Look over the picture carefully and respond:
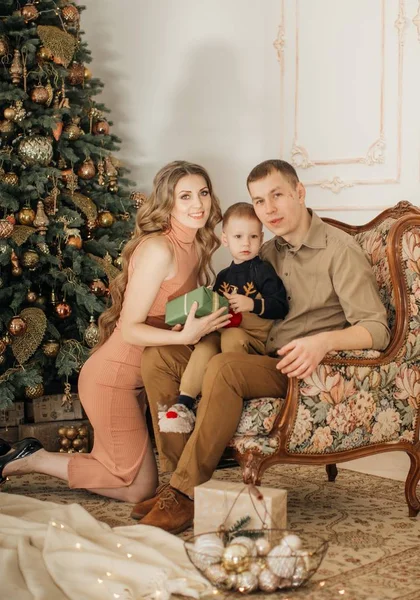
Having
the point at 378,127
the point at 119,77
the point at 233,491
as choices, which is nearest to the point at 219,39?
the point at 119,77

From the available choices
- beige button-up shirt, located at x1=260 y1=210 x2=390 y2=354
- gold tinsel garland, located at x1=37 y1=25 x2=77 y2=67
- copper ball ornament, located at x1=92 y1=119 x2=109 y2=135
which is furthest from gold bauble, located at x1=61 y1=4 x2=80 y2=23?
beige button-up shirt, located at x1=260 y1=210 x2=390 y2=354

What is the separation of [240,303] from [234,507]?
32.2 inches

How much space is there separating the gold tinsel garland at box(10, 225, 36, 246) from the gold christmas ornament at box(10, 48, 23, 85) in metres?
0.75

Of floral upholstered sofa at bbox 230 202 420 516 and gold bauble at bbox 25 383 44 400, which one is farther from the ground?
floral upholstered sofa at bbox 230 202 420 516

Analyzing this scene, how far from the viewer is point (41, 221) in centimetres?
421

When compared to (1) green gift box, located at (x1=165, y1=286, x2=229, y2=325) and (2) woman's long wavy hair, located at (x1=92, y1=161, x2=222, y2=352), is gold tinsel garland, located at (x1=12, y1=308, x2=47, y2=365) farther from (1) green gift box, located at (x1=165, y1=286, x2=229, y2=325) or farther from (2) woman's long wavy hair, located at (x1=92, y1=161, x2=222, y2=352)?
(1) green gift box, located at (x1=165, y1=286, x2=229, y2=325)

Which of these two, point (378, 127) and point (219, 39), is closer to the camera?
point (378, 127)

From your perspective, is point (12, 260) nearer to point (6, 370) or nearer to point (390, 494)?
point (6, 370)

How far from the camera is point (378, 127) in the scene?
185 inches

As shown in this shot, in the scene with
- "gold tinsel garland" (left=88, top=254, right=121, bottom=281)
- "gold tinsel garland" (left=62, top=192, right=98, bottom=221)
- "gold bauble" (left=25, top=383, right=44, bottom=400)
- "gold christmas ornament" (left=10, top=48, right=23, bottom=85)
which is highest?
"gold christmas ornament" (left=10, top=48, right=23, bottom=85)

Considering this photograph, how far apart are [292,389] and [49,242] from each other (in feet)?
6.04

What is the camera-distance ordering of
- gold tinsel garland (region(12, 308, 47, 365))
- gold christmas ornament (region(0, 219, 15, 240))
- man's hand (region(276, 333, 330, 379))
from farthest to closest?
gold tinsel garland (region(12, 308, 47, 365)) < gold christmas ornament (region(0, 219, 15, 240)) < man's hand (region(276, 333, 330, 379))

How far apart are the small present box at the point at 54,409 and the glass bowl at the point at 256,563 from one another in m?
2.27

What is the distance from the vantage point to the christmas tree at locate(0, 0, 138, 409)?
4176 mm
